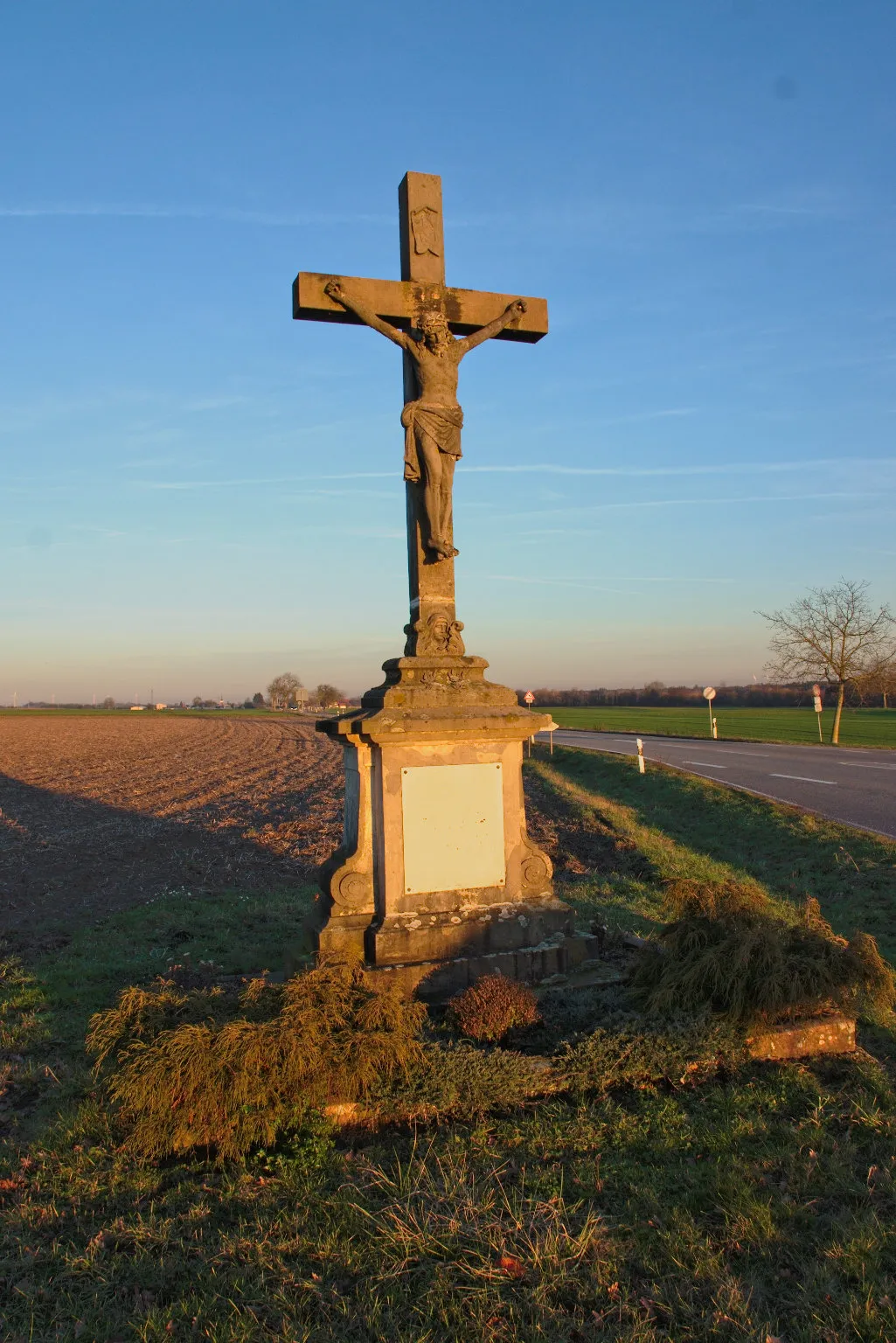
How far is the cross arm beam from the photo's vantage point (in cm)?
634

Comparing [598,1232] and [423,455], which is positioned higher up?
[423,455]

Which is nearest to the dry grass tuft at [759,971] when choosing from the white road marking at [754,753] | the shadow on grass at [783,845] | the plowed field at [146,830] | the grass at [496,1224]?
the grass at [496,1224]

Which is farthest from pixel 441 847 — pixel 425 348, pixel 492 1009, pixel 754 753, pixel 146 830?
pixel 754 753

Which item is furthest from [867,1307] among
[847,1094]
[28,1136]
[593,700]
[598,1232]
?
[593,700]

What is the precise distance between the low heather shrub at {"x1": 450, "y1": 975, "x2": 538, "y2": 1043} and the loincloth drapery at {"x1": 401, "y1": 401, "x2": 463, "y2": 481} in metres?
3.53

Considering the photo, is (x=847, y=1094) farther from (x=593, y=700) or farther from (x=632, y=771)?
(x=593, y=700)

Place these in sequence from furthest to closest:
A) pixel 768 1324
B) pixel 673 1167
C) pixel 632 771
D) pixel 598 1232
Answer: pixel 632 771, pixel 673 1167, pixel 598 1232, pixel 768 1324

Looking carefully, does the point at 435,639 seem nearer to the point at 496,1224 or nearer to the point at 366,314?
the point at 366,314

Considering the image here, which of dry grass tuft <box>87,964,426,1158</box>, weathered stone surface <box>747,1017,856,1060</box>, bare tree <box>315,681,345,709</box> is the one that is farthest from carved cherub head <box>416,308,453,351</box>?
bare tree <box>315,681,345,709</box>

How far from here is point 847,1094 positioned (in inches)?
168

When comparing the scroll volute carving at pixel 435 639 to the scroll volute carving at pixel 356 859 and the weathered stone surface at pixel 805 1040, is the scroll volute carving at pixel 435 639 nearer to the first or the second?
the scroll volute carving at pixel 356 859

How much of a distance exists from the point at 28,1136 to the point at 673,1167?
303cm

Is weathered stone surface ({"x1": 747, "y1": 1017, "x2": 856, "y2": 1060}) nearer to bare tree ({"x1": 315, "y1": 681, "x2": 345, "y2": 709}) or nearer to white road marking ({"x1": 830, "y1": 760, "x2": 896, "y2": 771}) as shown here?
white road marking ({"x1": 830, "y1": 760, "x2": 896, "y2": 771})

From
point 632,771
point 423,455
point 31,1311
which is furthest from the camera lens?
point 632,771
